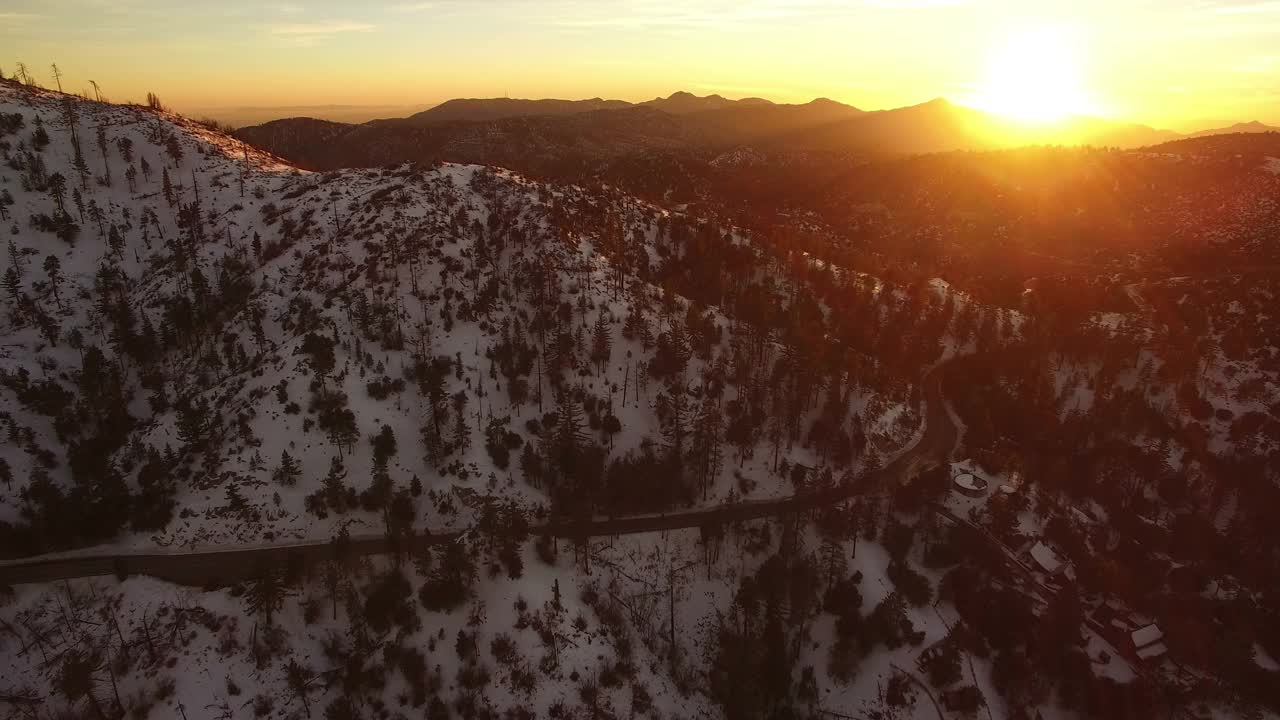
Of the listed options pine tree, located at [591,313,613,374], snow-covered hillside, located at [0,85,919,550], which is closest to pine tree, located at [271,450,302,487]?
snow-covered hillside, located at [0,85,919,550]

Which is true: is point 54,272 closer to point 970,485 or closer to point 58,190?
point 58,190

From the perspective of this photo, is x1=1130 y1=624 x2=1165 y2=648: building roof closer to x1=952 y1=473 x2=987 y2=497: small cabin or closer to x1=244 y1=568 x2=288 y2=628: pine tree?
x1=952 y1=473 x2=987 y2=497: small cabin

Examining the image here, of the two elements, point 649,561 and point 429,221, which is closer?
point 649,561

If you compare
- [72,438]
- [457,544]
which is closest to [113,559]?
[72,438]

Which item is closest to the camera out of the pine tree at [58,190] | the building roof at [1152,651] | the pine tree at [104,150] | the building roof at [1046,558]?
the building roof at [1152,651]

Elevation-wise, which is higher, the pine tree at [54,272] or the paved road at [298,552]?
the pine tree at [54,272]

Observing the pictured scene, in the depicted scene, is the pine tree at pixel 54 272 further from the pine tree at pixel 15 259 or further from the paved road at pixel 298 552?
the paved road at pixel 298 552

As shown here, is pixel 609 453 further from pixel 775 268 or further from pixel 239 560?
pixel 775 268

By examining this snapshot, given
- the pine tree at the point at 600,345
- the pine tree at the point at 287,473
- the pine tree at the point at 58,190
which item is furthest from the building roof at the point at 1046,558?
the pine tree at the point at 58,190
